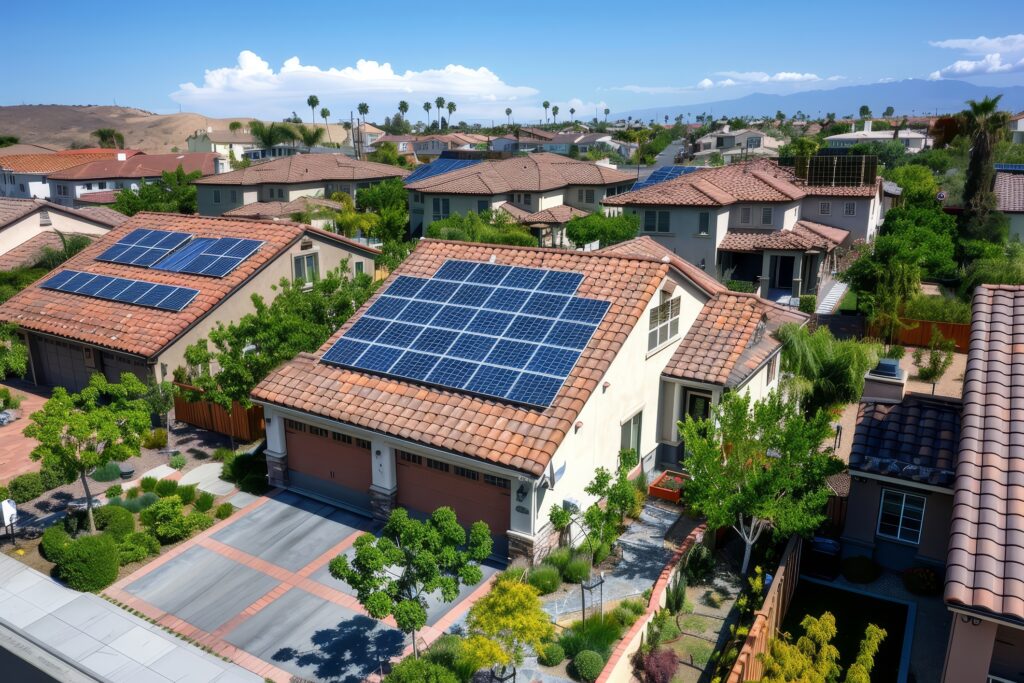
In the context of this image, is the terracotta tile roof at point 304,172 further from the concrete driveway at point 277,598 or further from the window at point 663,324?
the window at point 663,324

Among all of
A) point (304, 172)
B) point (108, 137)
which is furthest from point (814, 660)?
point (108, 137)

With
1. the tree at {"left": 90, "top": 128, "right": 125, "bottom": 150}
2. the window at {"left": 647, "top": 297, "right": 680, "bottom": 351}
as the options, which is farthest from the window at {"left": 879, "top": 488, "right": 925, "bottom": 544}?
the tree at {"left": 90, "top": 128, "right": 125, "bottom": 150}

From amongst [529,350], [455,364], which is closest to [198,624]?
[455,364]

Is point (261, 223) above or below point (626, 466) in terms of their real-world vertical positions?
above

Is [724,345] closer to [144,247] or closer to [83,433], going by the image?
[83,433]

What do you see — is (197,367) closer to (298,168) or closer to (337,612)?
(337,612)
